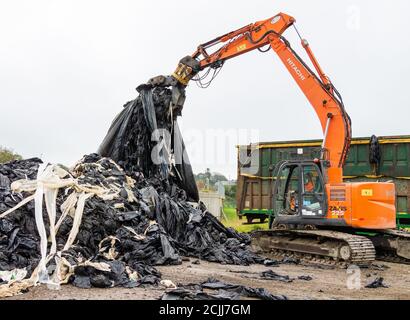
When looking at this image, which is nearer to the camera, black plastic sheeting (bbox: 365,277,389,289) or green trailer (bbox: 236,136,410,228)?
black plastic sheeting (bbox: 365,277,389,289)

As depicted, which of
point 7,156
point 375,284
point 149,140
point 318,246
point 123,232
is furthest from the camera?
point 7,156

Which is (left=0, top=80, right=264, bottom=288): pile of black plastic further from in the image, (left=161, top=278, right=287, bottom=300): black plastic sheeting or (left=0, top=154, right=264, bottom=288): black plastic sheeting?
(left=161, top=278, right=287, bottom=300): black plastic sheeting

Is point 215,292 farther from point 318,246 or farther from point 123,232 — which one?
point 318,246

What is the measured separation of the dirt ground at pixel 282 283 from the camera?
593 centimetres

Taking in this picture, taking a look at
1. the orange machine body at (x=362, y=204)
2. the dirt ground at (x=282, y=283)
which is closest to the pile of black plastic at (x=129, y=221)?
the dirt ground at (x=282, y=283)

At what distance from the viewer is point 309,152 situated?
11.6 meters

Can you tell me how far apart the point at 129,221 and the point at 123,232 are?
0.38 metres

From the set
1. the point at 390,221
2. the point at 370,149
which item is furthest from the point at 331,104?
the point at 370,149

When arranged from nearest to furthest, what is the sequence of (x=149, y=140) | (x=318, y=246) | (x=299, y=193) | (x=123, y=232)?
(x=123, y=232) < (x=318, y=246) < (x=299, y=193) < (x=149, y=140)

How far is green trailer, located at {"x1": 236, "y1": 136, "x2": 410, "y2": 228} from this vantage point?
13.6 m

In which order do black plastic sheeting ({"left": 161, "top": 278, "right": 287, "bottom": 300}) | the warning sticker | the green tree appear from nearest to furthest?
black plastic sheeting ({"left": 161, "top": 278, "right": 287, "bottom": 300}), the warning sticker, the green tree

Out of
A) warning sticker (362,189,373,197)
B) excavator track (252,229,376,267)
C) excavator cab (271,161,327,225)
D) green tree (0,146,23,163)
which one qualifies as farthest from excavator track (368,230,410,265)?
green tree (0,146,23,163)

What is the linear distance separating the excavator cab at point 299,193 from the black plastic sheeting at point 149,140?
2096 mm

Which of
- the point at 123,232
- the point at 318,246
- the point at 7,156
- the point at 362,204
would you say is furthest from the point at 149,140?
the point at 7,156
